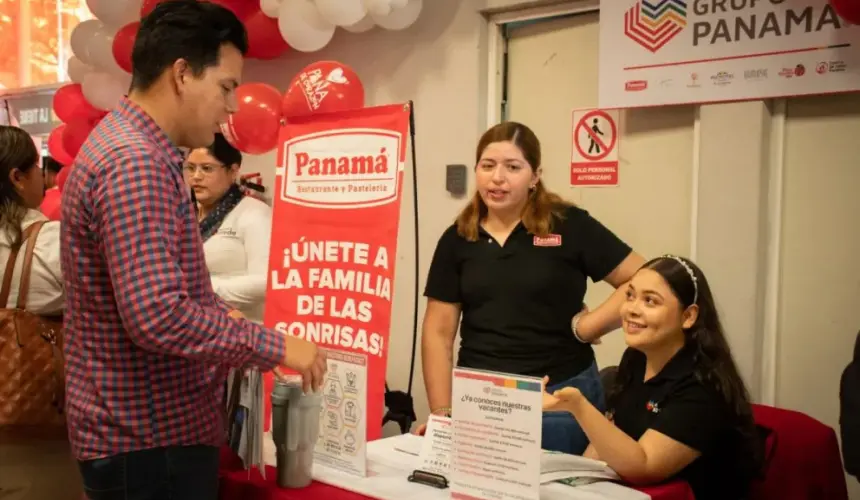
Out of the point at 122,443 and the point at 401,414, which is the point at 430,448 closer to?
the point at 122,443

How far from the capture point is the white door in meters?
2.72

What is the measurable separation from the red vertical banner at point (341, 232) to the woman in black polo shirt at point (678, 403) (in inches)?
19.6

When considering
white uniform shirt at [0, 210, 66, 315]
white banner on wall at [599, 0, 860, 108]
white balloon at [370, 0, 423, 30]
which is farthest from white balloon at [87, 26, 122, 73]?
white banner on wall at [599, 0, 860, 108]

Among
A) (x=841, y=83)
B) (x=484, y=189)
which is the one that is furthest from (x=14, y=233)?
(x=841, y=83)

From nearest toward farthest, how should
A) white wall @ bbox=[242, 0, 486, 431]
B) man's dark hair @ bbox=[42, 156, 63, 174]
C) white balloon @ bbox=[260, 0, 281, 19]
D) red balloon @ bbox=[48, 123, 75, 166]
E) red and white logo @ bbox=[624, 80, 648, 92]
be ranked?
red and white logo @ bbox=[624, 80, 648, 92]
white balloon @ bbox=[260, 0, 281, 19]
white wall @ bbox=[242, 0, 486, 431]
red balloon @ bbox=[48, 123, 75, 166]
man's dark hair @ bbox=[42, 156, 63, 174]

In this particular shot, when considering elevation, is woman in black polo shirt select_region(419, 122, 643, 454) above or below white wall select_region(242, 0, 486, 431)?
below

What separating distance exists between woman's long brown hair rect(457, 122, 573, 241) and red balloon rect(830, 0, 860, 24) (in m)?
0.91

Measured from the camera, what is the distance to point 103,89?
350 centimetres

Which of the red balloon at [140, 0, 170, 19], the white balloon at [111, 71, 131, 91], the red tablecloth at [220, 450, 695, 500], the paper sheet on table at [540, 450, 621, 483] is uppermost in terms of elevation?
the red balloon at [140, 0, 170, 19]

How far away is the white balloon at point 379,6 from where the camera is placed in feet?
9.01

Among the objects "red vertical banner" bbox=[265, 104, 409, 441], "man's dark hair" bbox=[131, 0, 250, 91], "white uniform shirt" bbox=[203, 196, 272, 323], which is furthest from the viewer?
"white uniform shirt" bbox=[203, 196, 272, 323]

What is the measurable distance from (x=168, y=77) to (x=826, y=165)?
2.13 meters

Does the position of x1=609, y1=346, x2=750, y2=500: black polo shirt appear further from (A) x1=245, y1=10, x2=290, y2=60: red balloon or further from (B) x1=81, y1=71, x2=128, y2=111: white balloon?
(B) x1=81, y1=71, x2=128, y2=111: white balloon

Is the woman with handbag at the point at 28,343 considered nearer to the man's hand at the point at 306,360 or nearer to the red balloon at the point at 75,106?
the man's hand at the point at 306,360
